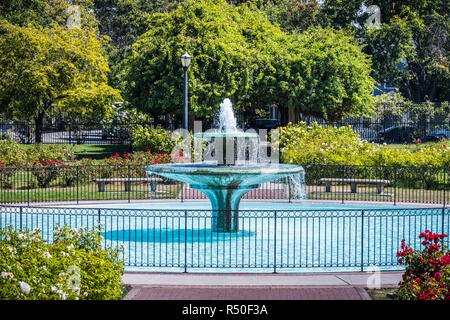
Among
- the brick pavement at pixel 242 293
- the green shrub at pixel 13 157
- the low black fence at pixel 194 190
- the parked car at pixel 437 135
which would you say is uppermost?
the parked car at pixel 437 135

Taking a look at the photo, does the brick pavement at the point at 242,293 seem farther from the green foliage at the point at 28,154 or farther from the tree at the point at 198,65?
the tree at the point at 198,65

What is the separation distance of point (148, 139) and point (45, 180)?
266 inches

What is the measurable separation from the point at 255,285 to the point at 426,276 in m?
2.72

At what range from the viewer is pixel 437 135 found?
134ft

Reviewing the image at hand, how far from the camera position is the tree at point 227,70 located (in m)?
32.6

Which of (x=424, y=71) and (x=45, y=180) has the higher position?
(x=424, y=71)

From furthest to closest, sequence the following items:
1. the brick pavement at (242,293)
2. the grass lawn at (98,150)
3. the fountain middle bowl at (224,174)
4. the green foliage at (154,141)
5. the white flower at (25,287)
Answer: the grass lawn at (98,150) → the green foliage at (154,141) → the fountain middle bowl at (224,174) → the brick pavement at (242,293) → the white flower at (25,287)

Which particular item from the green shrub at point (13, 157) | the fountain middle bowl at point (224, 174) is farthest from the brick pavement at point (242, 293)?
the green shrub at point (13, 157)

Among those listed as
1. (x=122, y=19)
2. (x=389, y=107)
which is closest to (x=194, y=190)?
(x=389, y=107)

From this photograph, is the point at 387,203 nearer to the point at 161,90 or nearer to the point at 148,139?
the point at 148,139

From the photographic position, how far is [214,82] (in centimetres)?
3322

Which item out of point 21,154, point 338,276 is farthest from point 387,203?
point 21,154

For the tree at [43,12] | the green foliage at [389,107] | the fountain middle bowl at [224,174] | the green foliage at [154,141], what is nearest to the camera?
the fountain middle bowl at [224,174]

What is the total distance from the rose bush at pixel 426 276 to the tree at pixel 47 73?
25.6 meters
